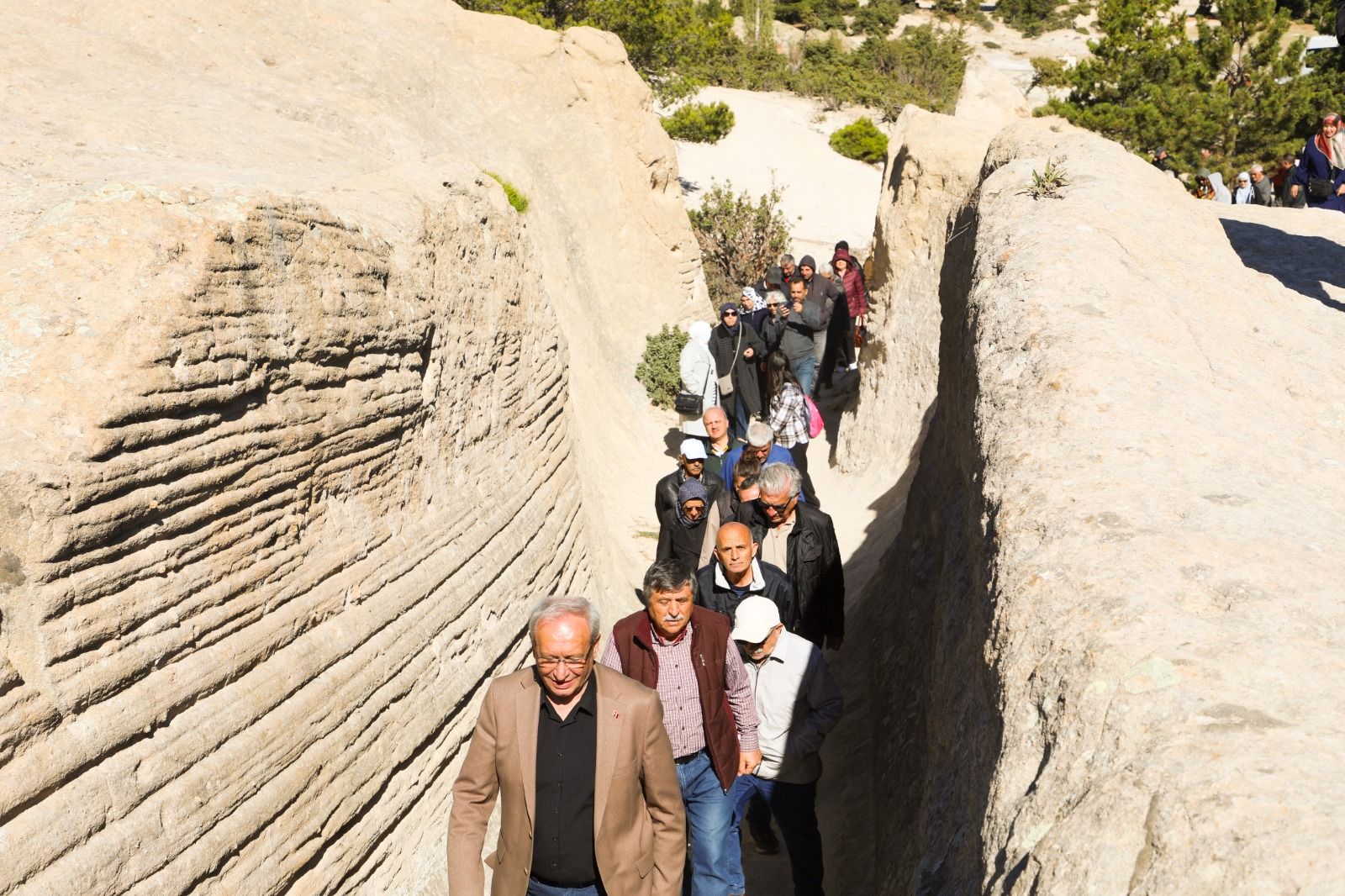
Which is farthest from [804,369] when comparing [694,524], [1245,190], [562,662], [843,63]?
[843,63]

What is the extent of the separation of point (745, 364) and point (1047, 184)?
5.27 metres

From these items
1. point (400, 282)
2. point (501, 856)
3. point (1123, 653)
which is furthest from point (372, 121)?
point (1123, 653)

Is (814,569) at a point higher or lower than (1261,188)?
lower

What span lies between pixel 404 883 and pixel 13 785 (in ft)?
7.61

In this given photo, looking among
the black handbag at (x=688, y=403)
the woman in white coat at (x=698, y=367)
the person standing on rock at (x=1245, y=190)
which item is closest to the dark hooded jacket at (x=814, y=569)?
the black handbag at (x=688, y=403)

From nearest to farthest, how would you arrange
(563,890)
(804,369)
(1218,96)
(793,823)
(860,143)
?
1. (563,890)
2. (793,823)
3. (804,369)
4. (1218,96)
5. (860,143)

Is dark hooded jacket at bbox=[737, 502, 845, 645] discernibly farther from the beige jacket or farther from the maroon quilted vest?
the beige jacket

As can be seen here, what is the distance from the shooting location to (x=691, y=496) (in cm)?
645

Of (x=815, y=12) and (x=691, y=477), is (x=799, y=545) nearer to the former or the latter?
(x=691, y=477)

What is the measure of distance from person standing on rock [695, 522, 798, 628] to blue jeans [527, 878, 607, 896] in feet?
5.24

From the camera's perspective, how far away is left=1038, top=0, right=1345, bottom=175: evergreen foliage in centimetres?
2073

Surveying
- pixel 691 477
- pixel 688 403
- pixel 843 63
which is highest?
pixel 843 63

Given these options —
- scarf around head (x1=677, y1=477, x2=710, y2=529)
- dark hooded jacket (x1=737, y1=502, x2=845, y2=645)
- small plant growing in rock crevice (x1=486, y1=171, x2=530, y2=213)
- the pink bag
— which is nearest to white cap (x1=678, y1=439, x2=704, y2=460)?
scarf around head (x1=677, y1=477, x2=710, y2=529)

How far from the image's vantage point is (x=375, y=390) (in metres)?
5.19
